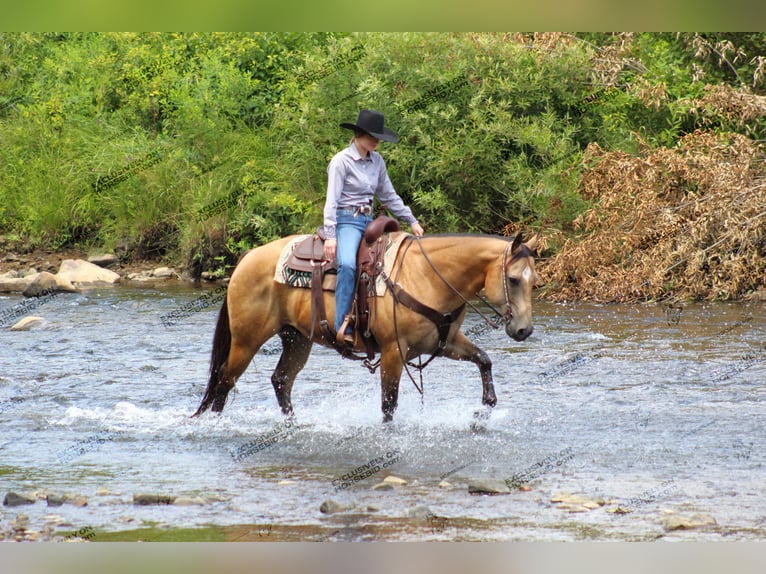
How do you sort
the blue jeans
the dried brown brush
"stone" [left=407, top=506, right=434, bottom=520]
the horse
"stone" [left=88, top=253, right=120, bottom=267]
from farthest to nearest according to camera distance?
"stone" [left=88, top=253, right=120, bottom=267]
the dried brown brush
the blue jeans
the horse
"stone" [left=407, top=506, right=434, bottom=520]

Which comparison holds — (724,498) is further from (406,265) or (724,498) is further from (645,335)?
(645,335)

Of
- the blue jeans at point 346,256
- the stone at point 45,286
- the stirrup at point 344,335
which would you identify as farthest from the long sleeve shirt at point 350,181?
the stone at point 45,286

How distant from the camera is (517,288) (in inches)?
344

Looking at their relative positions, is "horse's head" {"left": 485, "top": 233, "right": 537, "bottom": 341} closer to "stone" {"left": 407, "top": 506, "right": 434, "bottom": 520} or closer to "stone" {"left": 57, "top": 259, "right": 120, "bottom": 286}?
"stone" {"left": 407, "top": 506, "right": 434, "bottom": 520}

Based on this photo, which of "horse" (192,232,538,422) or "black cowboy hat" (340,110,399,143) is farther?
"black cowboy hat" (340,110,399,143)

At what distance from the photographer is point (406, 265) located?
941cm

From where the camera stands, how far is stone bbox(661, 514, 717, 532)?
6.42 meters

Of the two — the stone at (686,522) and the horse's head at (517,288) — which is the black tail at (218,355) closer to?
the horse's head at (517,288)

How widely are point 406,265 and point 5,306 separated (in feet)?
35.7

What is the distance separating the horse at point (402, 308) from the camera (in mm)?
8820

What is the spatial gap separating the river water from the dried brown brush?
37.8 inches

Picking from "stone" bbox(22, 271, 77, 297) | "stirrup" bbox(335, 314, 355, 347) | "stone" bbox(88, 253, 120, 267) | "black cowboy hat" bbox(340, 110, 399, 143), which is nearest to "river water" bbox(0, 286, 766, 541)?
"stirrup" bbox(335, 314, 355, 347)

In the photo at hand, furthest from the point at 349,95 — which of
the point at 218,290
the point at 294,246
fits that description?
the point at 294,246

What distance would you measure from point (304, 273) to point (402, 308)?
1.00m
